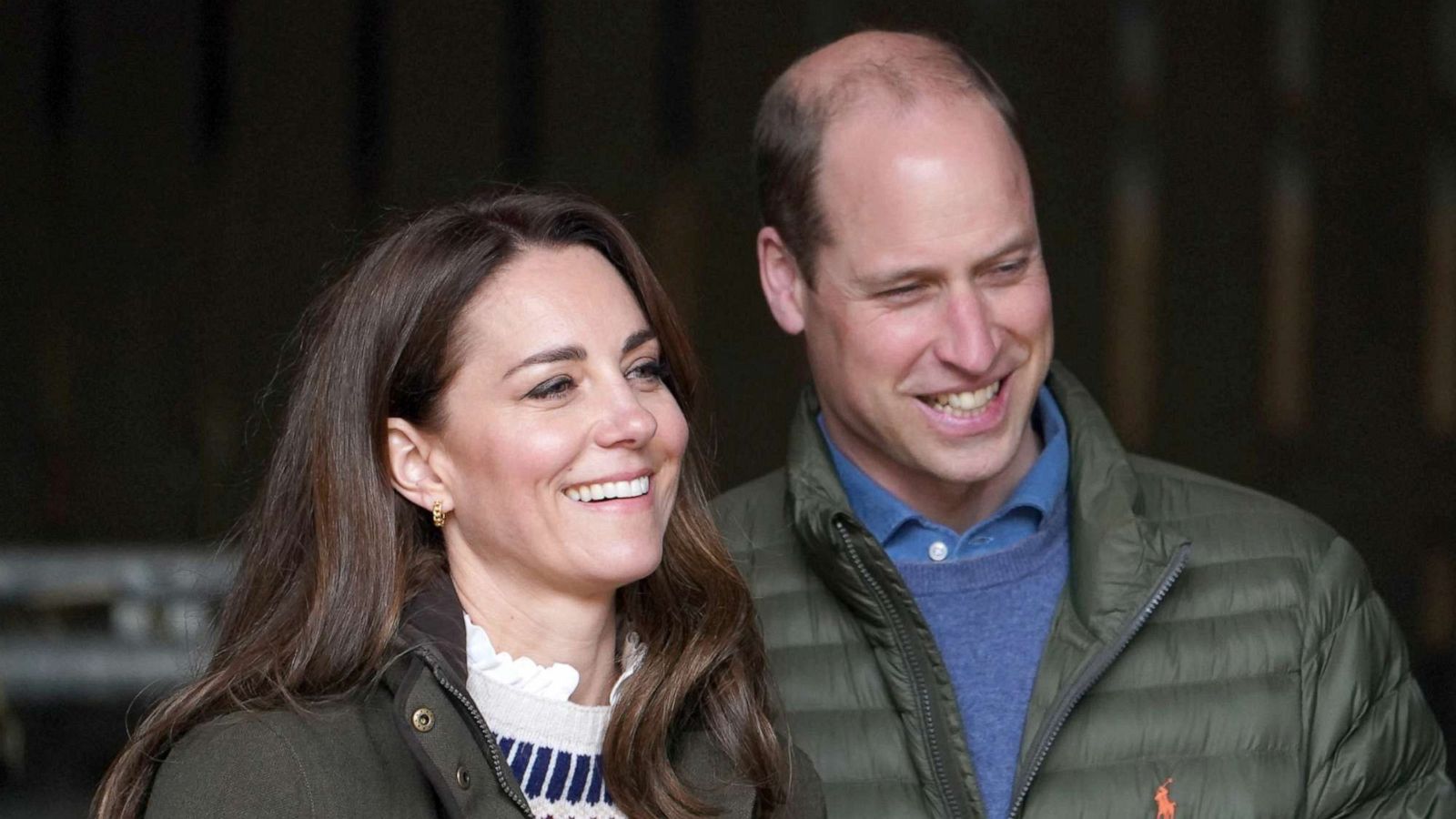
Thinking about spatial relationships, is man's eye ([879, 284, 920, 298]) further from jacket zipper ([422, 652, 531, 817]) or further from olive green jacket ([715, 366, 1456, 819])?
jacket zipper ([422, 652, 531, 817])

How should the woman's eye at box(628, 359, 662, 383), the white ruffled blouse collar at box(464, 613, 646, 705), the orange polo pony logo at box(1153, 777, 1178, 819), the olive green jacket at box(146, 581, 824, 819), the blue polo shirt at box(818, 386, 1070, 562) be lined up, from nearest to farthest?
1. the olive green jacket at box(146, 581, 824, 819)
2. the white ruffled blouse collar at box(464, 613, 646, 705)
3. the woman's eye at box(628, 359, 662, 383)
4. the orange polo pony logo at box(1153, 777, 1178, 819)
5. the blue polo shirt at box(818, 386, 1070, 562)

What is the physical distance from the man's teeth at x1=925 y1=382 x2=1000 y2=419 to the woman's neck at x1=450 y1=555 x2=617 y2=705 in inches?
22.1

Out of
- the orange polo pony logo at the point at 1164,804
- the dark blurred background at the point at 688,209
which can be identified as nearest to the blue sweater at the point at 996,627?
the orange polo pony logo at the point at 1164,804

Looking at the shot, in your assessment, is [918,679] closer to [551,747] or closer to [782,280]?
[551,747]

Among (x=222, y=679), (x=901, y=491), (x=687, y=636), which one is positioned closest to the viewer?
(x=222, y=679)

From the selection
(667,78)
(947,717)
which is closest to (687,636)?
(947,717)

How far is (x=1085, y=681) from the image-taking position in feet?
7.66

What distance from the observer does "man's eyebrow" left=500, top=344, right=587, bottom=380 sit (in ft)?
6.84

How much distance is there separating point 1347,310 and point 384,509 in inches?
155

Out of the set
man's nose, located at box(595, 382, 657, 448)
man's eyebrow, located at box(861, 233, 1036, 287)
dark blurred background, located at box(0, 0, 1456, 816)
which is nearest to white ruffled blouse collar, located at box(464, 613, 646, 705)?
man's nose, located at box(595, 382, 657, 448)

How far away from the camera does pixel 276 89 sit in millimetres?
5215

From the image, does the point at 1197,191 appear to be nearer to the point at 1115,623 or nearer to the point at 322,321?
the point at 1115,623

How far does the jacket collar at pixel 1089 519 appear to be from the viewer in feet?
7.86

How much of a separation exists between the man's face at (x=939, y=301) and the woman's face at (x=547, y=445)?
46 cm
